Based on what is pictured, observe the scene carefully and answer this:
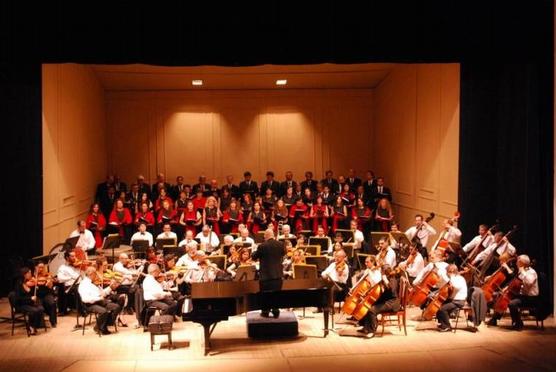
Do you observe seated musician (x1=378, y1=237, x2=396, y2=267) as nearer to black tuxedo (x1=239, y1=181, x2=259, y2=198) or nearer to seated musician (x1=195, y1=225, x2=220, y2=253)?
seated musician (x1=195, y1=225, x2=220, y2=253)

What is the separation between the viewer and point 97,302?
35.2 ft

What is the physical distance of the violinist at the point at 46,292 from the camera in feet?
35.7

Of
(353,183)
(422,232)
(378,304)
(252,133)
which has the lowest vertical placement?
(378,304)

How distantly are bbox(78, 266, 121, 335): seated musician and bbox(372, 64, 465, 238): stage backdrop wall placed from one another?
7027 millimetres

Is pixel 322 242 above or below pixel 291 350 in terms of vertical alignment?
above

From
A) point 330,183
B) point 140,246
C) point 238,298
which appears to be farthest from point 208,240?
point 330,183

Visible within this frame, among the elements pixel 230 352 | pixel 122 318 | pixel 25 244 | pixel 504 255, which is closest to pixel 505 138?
pixel 504 255

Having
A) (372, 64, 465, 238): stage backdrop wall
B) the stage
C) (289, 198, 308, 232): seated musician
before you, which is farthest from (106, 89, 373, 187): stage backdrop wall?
the stage

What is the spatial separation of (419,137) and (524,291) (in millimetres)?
6337

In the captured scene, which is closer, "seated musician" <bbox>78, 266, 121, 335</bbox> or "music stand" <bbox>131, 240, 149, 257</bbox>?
"seated musician" <bbox>78, 266, 121, 335</bbox>

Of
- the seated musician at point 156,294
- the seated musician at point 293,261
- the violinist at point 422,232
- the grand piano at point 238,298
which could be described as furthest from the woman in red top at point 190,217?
the grand piano at point 238,298

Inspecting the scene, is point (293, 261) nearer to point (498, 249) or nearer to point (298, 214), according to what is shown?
point (498, 249)

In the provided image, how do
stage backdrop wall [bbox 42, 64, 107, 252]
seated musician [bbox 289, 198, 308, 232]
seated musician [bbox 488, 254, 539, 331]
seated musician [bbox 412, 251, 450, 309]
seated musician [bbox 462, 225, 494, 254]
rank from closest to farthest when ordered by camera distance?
seated musician [bbox 488, 254, 539, 331]
seated musician [bbox 412, 251, 450, 309]
seated musician [bbox 462, 225, 494, 254]
stage backdrop wall [bbox 42, 64, 107, 252]
seated musician [bbox 289, 198, 308, 232]

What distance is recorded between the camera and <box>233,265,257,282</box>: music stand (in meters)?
11.1
